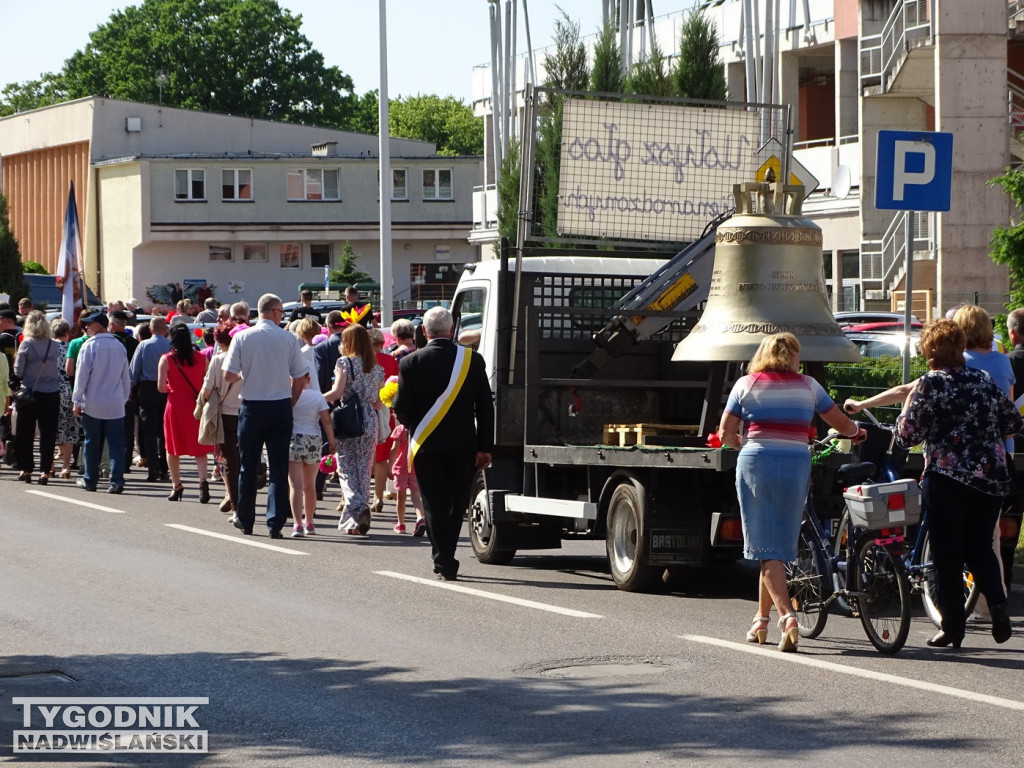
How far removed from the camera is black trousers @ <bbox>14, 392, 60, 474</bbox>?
20906 millimetres

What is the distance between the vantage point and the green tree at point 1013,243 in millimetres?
19328

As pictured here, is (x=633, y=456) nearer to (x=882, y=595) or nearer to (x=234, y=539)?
(x=882, y=595)

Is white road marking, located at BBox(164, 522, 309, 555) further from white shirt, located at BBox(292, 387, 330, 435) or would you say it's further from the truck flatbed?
the truck flatbed

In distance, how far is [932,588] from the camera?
9797 mm

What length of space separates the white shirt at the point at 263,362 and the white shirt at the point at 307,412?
48 centimetres

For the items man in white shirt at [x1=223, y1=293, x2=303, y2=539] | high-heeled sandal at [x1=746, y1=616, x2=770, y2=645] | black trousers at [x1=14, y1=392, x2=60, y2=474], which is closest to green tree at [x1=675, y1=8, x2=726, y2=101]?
black trousers at [x1=14, y1=392, x2=60, y2=474]

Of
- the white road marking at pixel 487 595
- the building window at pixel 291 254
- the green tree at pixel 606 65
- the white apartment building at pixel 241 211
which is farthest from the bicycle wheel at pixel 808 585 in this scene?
the building window at pixel 291 254

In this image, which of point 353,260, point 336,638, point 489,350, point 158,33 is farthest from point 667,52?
point 158,33

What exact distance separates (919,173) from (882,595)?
5.52 m

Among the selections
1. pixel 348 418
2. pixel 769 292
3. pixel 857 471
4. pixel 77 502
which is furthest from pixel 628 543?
pixel 77 502

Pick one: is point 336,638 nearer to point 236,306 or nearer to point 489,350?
point 489,350

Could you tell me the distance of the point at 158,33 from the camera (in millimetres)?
99375

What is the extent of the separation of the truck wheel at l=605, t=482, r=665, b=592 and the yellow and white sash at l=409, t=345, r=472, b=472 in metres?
1.37

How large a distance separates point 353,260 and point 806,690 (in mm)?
67680
